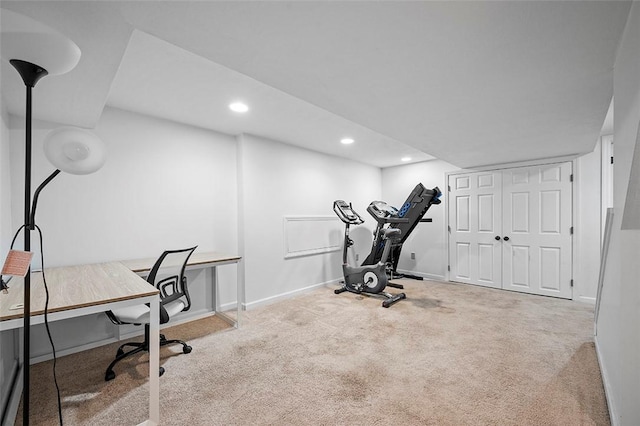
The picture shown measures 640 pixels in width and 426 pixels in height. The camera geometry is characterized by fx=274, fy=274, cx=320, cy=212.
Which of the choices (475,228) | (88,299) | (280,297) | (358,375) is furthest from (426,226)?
(88,299)

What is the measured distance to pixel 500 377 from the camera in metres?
2.03

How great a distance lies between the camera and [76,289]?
166cm

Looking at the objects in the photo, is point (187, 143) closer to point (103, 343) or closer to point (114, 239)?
point (114, 239)

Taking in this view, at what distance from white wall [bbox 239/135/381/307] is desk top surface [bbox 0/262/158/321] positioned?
5.49 ft

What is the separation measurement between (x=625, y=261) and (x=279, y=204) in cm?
339

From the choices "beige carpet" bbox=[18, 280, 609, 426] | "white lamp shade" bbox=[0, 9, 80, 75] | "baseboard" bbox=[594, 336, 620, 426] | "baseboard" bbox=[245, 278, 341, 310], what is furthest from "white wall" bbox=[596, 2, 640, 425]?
"baseboard" bbox=[245, 278, 341, 310]

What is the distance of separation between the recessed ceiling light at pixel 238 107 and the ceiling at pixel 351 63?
0.26 ft

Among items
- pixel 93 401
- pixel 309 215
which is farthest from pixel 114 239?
pixel 309 215

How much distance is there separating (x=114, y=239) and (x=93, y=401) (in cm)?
144

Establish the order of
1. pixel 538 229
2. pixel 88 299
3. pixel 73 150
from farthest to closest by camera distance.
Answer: pixel 538 229 → pixel 88 299 → pixel 73 150

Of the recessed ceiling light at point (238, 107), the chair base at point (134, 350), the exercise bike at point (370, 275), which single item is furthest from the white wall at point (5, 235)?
the exercise bike at point (370, 275)

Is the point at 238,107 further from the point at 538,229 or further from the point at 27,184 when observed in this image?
the point at 538,229

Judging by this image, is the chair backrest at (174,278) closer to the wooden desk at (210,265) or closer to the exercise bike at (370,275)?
the wooden desk at (210,265)

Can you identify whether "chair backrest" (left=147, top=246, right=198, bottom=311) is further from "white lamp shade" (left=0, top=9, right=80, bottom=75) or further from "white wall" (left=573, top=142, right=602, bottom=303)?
"white wall" (left=573, top=142, right=602, bottom=303)
